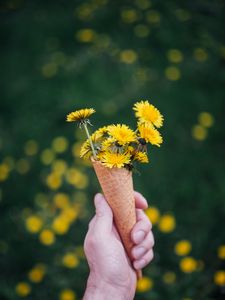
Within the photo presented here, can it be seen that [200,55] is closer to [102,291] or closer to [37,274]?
[37,274]

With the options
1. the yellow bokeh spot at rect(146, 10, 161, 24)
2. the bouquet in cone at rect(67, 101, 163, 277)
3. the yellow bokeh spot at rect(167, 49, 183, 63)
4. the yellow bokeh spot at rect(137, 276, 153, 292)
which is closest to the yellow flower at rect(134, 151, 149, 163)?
the bouquet in cone at rect(67, 101, 163, 277)

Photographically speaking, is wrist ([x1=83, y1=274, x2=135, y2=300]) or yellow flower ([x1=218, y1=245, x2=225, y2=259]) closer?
wrist ([x1=83, y1=274, x2=135, y2=300])

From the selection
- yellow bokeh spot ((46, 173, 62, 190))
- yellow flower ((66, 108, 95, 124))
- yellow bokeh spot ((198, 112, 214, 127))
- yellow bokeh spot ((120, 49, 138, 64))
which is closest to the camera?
yellow flower ((66, 108, 95, 124))

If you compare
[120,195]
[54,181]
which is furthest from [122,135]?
[54,181]

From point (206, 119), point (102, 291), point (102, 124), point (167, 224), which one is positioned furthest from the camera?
point (102, 124)

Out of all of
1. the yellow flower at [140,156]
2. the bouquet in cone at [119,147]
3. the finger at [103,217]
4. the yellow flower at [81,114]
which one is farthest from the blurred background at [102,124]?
the yellow flower at [81,114]

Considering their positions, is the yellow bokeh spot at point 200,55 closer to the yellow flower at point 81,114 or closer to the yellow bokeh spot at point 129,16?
the yellow bokeh spot at point 129,16

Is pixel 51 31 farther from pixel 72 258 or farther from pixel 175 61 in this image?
pixel 72 258

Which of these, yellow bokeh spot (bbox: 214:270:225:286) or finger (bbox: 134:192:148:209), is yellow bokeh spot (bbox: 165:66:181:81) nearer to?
yellow bokeh spot (bbox: 214:270:225:286)
